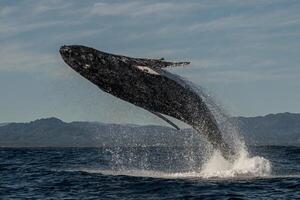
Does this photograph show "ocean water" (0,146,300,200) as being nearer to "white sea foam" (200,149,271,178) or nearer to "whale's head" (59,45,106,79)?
"white sea foam" (200,149,271,178)

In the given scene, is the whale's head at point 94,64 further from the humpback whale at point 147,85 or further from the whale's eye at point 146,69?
the whale's eye at point 146,69

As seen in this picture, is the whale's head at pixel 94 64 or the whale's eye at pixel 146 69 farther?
the whale's eye at pixel 146 69

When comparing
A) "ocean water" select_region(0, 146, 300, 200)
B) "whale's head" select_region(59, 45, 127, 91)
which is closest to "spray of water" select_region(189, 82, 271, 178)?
"ocean water" select_region(0, 146, 300, 200)

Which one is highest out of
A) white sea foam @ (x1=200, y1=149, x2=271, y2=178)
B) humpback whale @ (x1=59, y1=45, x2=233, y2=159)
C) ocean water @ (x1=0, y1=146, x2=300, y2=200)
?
humpback whale @ (x1=59, y1=45, x2=233, y2=159)

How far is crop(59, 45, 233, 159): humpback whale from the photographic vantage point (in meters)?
21.5

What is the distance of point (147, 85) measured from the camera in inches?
888

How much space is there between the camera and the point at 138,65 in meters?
22.2

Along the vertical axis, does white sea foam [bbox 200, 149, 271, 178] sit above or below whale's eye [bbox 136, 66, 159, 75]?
below

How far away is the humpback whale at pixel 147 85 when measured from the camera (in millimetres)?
21547

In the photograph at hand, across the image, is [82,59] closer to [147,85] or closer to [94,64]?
[94,64]

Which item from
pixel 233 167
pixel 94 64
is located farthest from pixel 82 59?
pixel 233 167

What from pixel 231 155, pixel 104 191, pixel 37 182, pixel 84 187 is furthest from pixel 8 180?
pixel 231 155

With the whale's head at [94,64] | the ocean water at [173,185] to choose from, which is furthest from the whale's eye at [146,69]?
the ocean water at [173,185]

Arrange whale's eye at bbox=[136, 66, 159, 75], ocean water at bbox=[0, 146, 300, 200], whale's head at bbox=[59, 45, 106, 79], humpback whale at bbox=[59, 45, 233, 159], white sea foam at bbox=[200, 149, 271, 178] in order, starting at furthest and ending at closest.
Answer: white sea foam at bbox=[200, 149, 271, 178]
whale's eye at bbox=[136, 66, 159, 75]
humpback whale at bbox=[59, 45, 233, 159]
whale's head at bbox=[59, 45, 106, 79]
ocean water at bbox=[0, 146, 300, 200]
